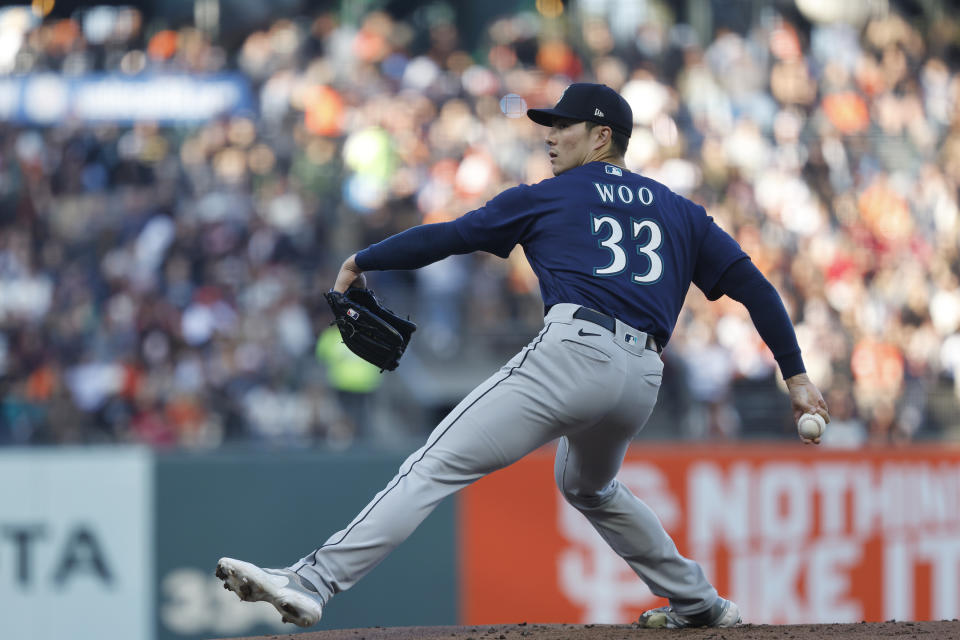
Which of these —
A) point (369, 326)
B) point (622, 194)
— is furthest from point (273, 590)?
point (622, 194)

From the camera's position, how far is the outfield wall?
7.76 m

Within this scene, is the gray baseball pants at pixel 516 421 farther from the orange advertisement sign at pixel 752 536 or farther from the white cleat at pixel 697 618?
the orange advertisement sign at pixel 752 536

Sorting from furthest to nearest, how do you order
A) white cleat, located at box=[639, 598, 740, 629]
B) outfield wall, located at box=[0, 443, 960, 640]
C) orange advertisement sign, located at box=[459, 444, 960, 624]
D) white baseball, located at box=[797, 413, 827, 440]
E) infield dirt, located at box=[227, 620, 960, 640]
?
orange advertisement sign, located at box=[459, 444, 960, 624]
outfield wall, located at box=[0, 443, 960, 640]
white cleat, located at box=[639, 598, 740, 629]
infield dirt, located at box=[227, 620, 960, 640]
white baseball, located at box=[797, 413, 827, 440]

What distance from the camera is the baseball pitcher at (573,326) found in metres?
3.90

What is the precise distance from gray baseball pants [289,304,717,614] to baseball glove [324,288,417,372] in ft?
1.41

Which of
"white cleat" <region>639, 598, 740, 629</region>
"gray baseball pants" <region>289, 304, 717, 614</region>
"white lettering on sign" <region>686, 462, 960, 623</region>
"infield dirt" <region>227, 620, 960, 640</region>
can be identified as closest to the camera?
"gray baseball pants" <region>289, 304, 717, 614</region>

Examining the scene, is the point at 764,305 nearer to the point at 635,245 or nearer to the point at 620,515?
the point at 635,245

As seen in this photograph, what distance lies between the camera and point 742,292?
4.31 m

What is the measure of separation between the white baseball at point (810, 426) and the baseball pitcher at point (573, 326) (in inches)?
2.4

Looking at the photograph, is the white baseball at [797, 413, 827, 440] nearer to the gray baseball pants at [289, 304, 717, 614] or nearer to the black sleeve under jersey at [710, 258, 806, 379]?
the black sleeve under jersey at [710, 258, 806, 379]

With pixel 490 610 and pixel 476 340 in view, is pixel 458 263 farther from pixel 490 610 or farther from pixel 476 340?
pixel 490 610

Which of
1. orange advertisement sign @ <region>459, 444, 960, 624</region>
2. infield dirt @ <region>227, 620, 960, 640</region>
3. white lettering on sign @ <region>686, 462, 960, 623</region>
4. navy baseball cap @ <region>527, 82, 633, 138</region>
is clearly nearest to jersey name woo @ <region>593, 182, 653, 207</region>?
navy baseball cap @ <region>527, 82, 633, 138</region>

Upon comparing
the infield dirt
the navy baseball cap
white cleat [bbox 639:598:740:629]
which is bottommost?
the infield dirt

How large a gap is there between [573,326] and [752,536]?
482cm
